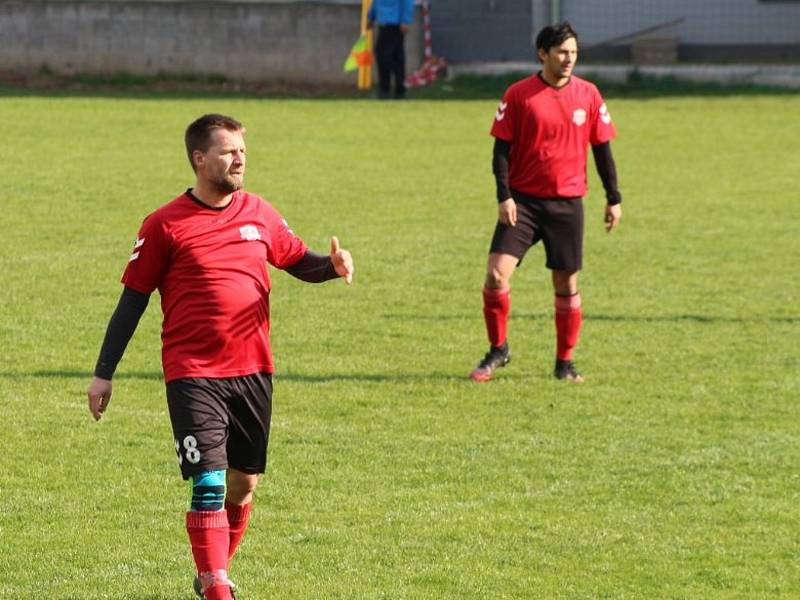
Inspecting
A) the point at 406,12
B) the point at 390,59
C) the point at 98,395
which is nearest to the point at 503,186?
the point at 98,395

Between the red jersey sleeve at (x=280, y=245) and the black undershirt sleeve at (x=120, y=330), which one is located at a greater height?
the red jersey sleeve at (x=280, y=245)

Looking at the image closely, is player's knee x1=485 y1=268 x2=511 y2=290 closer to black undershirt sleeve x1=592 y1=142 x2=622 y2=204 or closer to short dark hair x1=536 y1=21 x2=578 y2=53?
black undershirt sleeve x1=592 y1=142 x2=622 y2=204

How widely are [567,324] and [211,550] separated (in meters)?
5.18

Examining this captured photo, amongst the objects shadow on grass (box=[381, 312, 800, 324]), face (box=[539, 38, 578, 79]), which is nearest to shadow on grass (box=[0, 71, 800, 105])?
shadow on grass (box=[381, 312, 800, 324])

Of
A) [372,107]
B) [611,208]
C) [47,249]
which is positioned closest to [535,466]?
[611,208]

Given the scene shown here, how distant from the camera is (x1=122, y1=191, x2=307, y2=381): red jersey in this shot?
20.7 feet

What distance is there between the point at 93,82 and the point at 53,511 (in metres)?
24.2

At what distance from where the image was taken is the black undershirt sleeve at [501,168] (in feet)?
35.1

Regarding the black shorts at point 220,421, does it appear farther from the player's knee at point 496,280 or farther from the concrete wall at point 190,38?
the concrete wall at point 190,38

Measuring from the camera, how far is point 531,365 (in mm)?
11508

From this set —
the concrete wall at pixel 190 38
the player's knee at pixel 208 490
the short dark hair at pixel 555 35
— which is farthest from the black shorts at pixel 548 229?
the concrete wall at pixel 190 38

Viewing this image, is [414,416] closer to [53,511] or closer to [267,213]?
[53,511]

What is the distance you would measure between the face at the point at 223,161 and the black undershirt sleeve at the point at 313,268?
1.70 feet

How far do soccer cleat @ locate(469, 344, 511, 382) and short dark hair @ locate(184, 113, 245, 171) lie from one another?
489 cm
